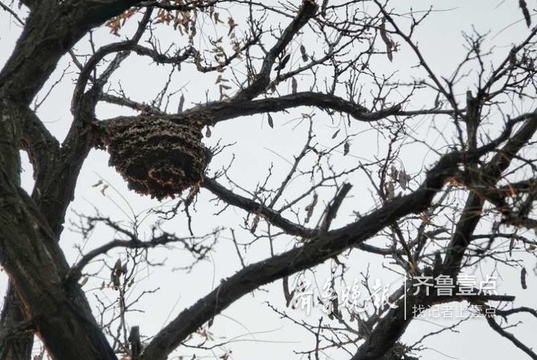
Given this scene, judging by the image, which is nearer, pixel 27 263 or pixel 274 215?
pixel 27 263

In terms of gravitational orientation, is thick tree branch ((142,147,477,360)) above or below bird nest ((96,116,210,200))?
below

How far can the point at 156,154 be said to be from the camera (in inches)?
274

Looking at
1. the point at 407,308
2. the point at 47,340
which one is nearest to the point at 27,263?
the point at 47,340

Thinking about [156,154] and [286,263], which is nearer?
[286,263]

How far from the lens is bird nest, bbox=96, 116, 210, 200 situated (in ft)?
23.0

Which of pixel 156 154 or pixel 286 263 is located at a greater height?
pixel 156 154

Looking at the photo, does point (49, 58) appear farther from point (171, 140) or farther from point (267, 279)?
point (267, 279)

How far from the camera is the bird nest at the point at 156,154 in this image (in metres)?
7.01

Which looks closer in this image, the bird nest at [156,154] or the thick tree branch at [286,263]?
the thick tree branch at [286,263]

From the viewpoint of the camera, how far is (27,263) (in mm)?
5184

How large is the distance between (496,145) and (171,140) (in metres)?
3.07

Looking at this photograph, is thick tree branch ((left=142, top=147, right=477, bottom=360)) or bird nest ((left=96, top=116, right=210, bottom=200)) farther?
bird nest ((left=96, top=116, right=210, bottom=200))

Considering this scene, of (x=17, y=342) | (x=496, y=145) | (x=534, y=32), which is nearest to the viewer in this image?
(x=496, y=145)

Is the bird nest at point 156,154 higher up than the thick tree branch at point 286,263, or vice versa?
the bird nest at point 156,154
